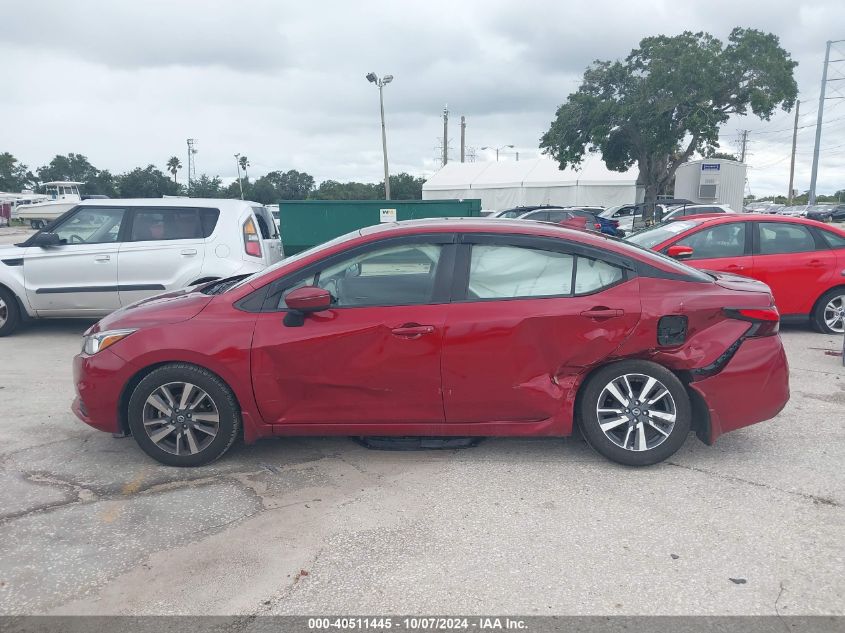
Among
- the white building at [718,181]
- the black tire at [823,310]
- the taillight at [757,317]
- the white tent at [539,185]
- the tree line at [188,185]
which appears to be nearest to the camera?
the taillight at [757,317]

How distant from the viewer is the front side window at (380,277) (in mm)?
4090

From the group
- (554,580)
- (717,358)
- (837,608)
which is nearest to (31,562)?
(554,580)

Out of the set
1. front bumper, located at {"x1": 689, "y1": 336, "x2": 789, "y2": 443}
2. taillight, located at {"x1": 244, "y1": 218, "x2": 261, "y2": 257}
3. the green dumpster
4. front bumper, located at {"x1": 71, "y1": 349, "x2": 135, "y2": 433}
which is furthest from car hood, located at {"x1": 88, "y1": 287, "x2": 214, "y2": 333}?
the green dumpster

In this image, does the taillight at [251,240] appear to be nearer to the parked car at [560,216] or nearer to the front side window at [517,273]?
the front side window at [517,273]

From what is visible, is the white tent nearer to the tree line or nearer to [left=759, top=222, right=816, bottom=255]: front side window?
the tree line

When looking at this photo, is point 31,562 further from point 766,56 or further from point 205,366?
point 766,56

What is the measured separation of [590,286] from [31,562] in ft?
11.1

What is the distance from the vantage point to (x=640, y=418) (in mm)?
4016

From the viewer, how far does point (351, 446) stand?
177 inches

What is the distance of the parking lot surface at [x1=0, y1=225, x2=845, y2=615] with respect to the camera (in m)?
2.84

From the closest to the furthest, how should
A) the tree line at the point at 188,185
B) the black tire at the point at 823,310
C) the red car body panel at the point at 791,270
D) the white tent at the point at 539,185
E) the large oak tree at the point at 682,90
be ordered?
the red car body panel at the point at 791,270 → the black tire at the point at 823,310 → the large oak tree at the point at 682,90 → the white tent at the point at 539,185 → the tree line at the point at 188,185

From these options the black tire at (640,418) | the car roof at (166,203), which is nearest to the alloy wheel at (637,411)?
the black tire at (640,418)

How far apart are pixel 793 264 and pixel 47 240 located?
900 cm

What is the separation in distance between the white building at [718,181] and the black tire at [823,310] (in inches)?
1022
